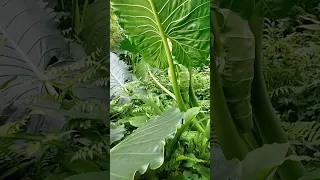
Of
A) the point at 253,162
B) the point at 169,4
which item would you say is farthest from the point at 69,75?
the point at 253,162

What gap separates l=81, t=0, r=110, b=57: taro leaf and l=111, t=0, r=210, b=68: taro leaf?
0.23 meters

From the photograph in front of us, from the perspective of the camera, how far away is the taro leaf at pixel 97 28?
123cm

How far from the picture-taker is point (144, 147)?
1375 mm

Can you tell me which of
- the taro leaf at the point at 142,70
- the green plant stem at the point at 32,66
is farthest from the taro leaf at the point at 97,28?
the taro leaf at the point at 142,70

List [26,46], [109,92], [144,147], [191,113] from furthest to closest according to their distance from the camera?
[191,113] → [144,147] → [109,92] → [26,46]

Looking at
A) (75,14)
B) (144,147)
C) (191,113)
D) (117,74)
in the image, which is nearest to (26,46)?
(75,14)

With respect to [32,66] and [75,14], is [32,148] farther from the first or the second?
[75,14]

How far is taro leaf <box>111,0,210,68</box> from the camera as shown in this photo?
1.50 m

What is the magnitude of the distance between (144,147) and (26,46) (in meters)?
0.54

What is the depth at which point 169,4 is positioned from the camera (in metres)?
1.51

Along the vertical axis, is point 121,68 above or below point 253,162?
above

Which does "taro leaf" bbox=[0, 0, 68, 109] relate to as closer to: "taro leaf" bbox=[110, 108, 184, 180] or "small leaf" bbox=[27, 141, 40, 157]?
"small leaf" bbox=[27, 141, 40, 157]

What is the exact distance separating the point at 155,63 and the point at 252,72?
444 millimetres

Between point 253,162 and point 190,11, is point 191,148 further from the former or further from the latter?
point 190,11
